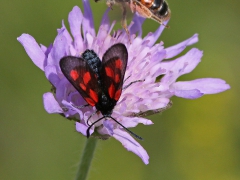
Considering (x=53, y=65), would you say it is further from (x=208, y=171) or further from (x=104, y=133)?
(x=208, y=171)

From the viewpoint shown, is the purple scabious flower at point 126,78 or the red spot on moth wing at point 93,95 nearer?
the red spot on moth wing at point 93,95

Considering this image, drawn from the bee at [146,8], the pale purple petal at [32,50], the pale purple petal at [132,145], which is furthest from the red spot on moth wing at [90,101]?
the bee at [146,8]

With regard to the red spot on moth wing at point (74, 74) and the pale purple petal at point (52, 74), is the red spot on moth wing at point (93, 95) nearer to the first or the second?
the red spot on moth wing at point (74, 74)

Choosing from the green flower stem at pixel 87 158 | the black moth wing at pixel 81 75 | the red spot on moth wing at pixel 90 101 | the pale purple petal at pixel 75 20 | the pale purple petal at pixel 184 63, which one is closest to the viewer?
the black moth wing at pixel 81 75

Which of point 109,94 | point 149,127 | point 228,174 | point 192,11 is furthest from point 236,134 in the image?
point 109,94

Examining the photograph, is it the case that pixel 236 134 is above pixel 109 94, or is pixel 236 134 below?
below

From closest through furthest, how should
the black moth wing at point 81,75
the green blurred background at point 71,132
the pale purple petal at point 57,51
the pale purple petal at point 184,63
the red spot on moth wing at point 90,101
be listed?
the black moth wing at point 81,75, the red spot on moth wing at point 90,101, the pale purple petal at point 57,51, the pale purple petal at point 184,63, the green blurred background at point 71,132

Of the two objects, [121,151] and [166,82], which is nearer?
[166,82]
